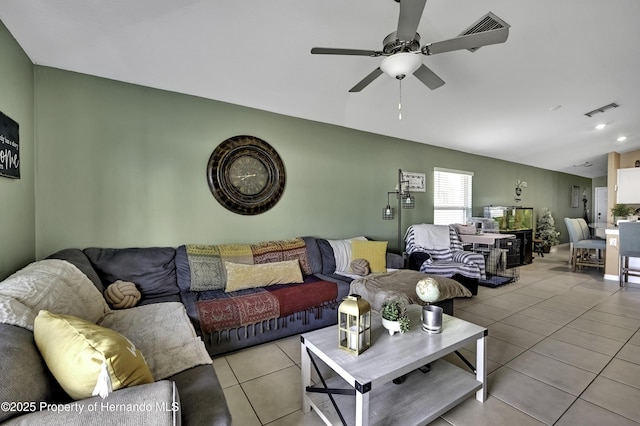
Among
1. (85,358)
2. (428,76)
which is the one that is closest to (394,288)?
(428,76)

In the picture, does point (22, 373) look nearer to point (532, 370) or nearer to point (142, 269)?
point (142, 269)

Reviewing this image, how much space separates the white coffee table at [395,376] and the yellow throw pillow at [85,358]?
2.93 feet

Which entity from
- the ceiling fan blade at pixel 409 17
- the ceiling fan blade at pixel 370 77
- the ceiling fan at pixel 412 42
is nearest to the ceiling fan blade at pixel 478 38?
the ceiling fan at pixel 412 42

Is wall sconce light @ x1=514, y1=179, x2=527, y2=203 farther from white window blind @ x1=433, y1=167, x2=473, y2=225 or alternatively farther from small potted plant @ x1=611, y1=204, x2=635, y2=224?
white window blind @ x1=433, y1=167, x2=473, y2=225

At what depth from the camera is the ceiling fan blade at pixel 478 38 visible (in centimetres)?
160

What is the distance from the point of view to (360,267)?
131 inches

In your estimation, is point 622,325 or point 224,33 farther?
point 622,325

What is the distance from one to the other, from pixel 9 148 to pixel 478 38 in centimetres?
321

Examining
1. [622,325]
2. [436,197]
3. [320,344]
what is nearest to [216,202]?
[320,344]

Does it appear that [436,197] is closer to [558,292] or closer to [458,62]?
[558,292]

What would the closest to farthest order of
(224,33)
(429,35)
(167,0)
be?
1. (167,0)
2. (224,33)
3. (429,35)

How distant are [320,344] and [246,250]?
66.0 inches

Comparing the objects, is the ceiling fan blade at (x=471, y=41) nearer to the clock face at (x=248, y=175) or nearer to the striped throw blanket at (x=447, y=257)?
the clock face at (x=248, y=175)

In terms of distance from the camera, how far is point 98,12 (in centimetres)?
186
